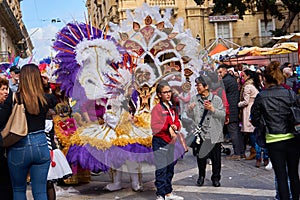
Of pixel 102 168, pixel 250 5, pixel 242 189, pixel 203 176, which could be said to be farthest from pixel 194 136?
pixel 250 5

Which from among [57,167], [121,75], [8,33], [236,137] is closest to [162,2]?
[8,33]

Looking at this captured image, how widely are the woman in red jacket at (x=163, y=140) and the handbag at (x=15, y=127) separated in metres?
2.01

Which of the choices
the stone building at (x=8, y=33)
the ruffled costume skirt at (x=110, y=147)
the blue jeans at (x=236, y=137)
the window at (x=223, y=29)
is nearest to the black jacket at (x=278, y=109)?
the ruffled costume skirt at (x=110, y=147)

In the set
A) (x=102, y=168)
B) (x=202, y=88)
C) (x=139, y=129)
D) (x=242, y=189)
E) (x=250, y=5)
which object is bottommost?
(x=242, y=189)

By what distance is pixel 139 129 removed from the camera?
638cm

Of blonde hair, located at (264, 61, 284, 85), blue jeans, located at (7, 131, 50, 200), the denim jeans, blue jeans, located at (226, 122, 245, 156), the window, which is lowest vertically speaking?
blue jeans, located at (226, 122, 245, 156)

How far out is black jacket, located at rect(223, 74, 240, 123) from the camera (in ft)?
29.5

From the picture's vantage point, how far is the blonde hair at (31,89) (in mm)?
4227

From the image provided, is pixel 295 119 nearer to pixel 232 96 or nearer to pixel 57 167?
pixel 57 167

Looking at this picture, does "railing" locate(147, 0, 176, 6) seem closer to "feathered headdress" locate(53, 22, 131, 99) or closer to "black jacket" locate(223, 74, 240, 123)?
"black jacket" locate(223, 74, 240, 123)

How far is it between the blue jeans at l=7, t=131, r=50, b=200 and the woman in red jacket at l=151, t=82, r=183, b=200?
1.77 m

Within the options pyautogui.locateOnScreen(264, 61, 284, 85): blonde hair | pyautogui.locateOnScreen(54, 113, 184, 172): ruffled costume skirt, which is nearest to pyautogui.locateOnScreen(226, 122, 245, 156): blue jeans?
pyautogui.locateOnScreen(54, 113, 184, 172): ruffled costume skirt

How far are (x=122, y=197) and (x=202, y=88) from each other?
6.34ft

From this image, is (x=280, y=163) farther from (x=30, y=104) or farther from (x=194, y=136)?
(x=30, y=104)
